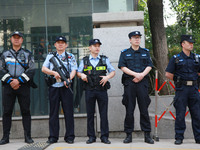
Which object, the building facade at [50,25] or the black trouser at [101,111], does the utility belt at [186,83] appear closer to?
the black trouser at [101,111]

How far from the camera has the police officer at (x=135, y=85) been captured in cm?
625

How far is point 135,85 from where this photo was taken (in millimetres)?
6281

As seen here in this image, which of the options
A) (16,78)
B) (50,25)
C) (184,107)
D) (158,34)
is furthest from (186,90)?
(158,34)

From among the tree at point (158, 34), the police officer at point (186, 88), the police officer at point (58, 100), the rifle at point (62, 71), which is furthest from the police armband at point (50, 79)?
the tree at point (158, 34)

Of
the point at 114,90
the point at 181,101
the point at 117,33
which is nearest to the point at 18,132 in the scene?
the point at 114,90

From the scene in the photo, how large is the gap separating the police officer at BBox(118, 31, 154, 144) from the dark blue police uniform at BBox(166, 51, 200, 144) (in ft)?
1.90

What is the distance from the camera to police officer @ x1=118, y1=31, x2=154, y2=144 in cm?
625

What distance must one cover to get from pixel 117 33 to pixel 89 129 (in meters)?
2.35

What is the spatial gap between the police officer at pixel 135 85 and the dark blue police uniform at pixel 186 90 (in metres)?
0.58

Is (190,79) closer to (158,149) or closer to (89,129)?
(158,149)

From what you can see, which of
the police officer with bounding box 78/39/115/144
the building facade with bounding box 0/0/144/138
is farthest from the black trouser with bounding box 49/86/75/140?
the building facade with bounding box 0/0/144/138

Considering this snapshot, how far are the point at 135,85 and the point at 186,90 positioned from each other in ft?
3.27

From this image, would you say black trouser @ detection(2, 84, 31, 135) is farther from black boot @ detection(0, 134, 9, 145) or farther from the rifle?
the rifle

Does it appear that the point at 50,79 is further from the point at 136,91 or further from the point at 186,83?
the point at 186,83
